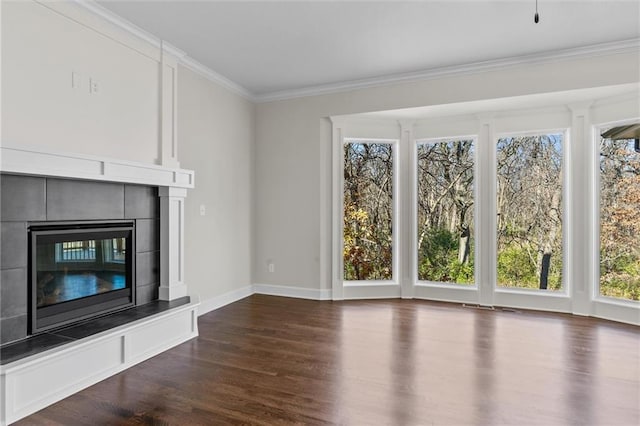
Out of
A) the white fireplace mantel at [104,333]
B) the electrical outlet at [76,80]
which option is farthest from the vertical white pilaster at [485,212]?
Answer: the electrical outlet at [76,80]

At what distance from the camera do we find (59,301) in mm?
2617

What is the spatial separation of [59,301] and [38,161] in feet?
3.47

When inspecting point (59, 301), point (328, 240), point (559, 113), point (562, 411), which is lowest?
point (562, 411)

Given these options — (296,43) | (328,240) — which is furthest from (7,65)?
(328,240)

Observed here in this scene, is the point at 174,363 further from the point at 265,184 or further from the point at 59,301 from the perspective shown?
the point at 265,184

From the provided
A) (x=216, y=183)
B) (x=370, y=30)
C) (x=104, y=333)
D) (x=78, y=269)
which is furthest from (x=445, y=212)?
(x=78, y=269)

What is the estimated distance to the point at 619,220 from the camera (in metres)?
3.80

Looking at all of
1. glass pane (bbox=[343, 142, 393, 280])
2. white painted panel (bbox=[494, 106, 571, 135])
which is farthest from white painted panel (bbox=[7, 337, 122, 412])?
white painted panel (bbox=[494, 106, 571, 135])

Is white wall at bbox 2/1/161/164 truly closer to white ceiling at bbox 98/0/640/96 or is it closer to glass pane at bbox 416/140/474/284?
white ceiling at bbox 98/0/640/96

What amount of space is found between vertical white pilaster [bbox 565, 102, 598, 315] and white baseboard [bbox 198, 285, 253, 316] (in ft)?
12.9

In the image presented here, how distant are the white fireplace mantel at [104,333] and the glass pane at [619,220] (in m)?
4.33

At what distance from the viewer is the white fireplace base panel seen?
1.99m

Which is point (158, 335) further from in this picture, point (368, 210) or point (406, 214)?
point (406, 214)

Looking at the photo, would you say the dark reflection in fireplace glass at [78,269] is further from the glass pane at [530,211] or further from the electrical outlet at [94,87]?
the glass pane at [530,211]
